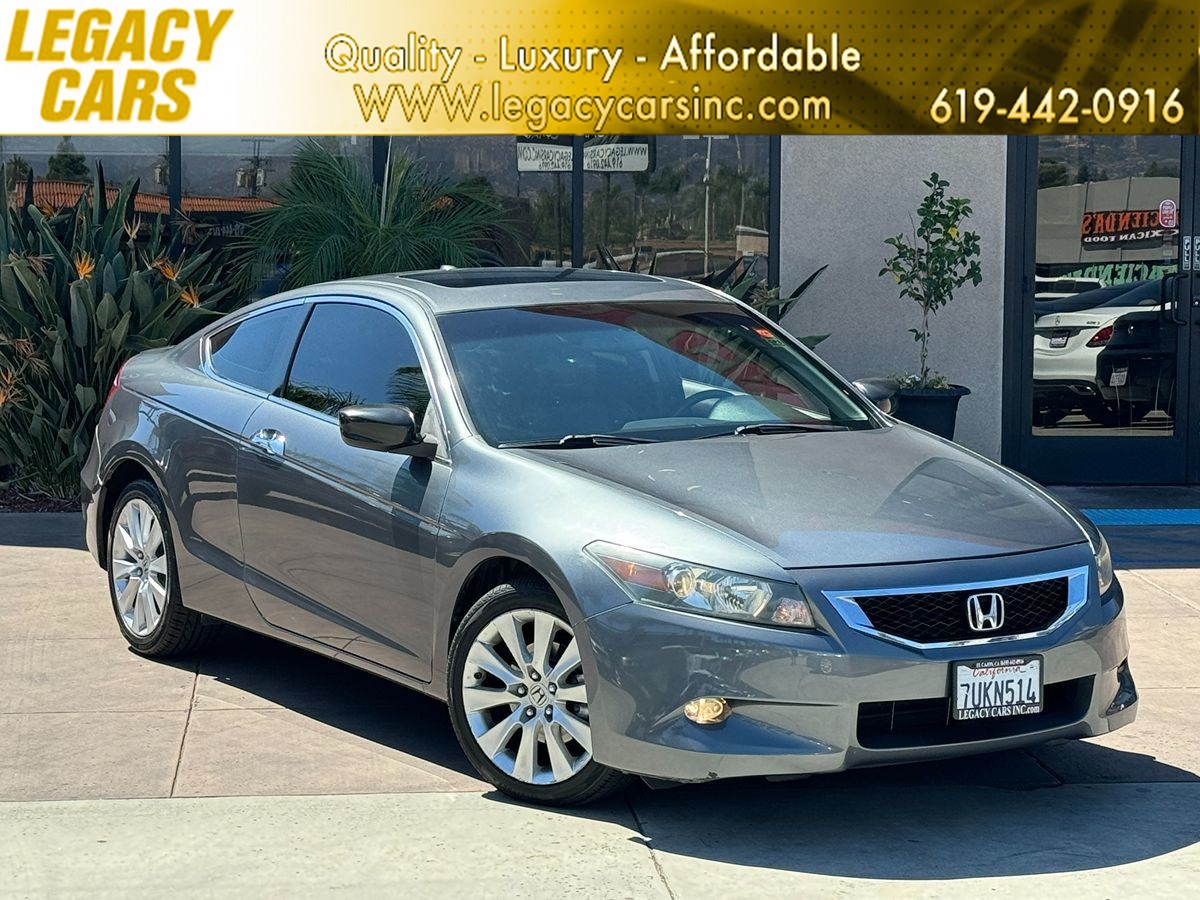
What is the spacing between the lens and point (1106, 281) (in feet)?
40.2

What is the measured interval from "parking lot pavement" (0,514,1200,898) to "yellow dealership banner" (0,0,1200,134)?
615 centimetres

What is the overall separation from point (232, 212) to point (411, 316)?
21.4 ft

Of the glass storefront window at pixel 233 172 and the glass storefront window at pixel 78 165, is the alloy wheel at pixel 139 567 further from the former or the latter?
the glass storefront window at pixel 78 165

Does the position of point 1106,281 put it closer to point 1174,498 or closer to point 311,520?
point 1174,498

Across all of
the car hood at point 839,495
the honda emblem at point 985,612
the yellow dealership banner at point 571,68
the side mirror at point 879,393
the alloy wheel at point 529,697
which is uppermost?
the yellow dealership banner at point 571,68

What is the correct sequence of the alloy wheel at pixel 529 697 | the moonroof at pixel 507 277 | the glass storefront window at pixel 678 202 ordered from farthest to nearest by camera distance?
the glass storefront window at pixel 678 202, the moonroof at pixel 507 277, the alloy wheel at pixel 529 697

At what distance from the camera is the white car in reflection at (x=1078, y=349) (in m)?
12.3

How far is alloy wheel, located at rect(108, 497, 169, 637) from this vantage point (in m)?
7.12

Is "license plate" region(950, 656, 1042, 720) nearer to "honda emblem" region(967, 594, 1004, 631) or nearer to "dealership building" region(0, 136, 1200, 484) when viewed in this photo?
"honda emblem" region(967, 594, 1004, 631)

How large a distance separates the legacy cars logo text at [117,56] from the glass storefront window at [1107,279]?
5581mm

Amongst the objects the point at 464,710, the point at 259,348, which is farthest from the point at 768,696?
the point at 259,348

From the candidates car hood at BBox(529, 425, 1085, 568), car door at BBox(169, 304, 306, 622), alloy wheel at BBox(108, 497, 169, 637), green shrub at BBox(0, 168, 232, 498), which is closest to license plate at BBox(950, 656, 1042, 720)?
car hood at BBox(529, 425, 1085, 568)

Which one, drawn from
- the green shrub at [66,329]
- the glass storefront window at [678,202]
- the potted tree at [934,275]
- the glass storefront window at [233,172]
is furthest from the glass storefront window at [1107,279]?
the green shrub at [66,329]

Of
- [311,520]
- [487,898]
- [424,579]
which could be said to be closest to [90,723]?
[311,520]
